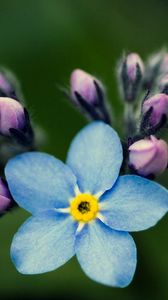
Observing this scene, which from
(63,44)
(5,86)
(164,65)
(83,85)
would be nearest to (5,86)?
(5,86)

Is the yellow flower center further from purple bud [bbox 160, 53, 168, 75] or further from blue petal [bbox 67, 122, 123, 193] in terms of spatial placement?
purple bud [bbox 160, 53, 168, 75]

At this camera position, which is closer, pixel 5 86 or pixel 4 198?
pixel 4 198

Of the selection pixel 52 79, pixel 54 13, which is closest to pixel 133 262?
pixel 52 79

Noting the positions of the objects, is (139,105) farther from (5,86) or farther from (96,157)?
(5,86)

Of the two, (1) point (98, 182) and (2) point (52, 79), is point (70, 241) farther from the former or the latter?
(2) point (52, 79)

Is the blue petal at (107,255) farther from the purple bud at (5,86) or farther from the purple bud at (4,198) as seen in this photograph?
the purple bud at (5,86)

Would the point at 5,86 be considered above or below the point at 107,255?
above

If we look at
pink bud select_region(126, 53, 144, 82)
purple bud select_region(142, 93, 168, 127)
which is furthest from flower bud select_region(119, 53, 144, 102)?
purple bud select_region(142, 93, 168, 127)

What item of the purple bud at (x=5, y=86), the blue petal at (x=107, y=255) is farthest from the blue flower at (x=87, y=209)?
the purple bud at (x=5, y=86)
